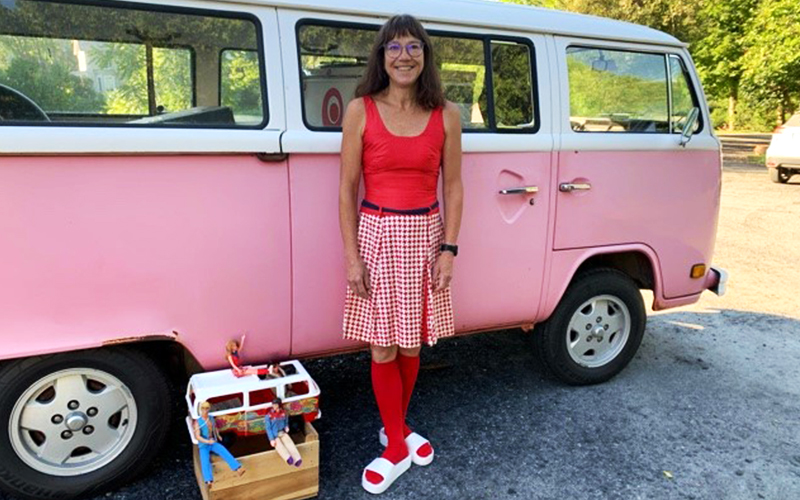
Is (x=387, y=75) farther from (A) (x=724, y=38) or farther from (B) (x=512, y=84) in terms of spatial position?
(A) (x=724, y=38)

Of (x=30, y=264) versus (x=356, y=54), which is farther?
(x=356, y=54)

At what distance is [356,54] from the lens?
2.97 metres

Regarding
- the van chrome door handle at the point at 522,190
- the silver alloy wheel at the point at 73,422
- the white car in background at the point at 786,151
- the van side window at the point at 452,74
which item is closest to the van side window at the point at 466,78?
the van side window at the point at 452,74

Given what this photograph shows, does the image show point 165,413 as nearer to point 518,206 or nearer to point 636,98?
point 518,206

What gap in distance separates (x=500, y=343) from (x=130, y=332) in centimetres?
281

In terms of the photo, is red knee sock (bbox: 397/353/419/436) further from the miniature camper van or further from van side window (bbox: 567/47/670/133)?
van side window (bbox: 567/47/670/133)

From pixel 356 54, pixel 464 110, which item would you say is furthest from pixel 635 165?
pixel 356 54

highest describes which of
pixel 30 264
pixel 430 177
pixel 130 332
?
pixel 430 177

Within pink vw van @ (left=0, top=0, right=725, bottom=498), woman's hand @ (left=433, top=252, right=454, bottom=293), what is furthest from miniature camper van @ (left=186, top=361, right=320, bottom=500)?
woman's hand @ (left=433, top=252, right=454, bottom=293)

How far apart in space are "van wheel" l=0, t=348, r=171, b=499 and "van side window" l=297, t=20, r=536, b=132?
4.34 ft

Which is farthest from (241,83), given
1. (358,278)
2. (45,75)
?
(358,278)

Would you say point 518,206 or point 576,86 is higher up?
point 576,86

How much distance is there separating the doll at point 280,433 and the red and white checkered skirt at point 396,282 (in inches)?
17.5

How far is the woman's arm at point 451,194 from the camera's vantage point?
9.16 feet
